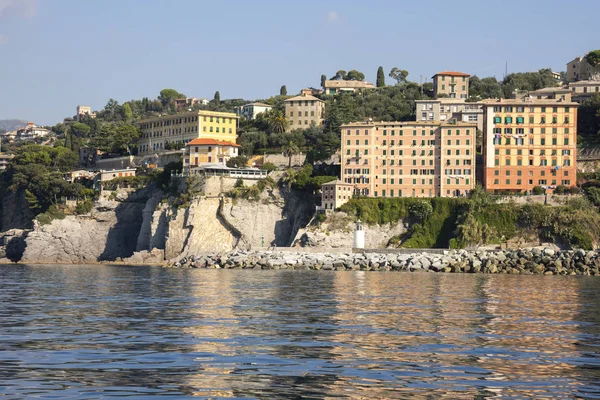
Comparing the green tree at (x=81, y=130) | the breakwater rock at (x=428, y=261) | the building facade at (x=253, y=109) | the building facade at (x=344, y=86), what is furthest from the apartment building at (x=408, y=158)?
the green tree at (x=81, y=130)

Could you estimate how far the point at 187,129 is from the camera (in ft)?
396

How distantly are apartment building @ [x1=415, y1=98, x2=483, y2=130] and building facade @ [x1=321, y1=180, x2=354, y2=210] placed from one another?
2700 cm

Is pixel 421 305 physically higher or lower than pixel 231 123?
lower

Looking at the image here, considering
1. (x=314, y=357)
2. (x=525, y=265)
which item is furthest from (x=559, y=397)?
(x=525, y=265)

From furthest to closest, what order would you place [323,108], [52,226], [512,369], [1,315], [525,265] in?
[323,108]
[52,226]
[525,265]
[1,315]
[512,369]

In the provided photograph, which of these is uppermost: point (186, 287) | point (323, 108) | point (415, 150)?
point (323, 108)

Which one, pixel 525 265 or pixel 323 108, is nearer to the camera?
pixel 525 265

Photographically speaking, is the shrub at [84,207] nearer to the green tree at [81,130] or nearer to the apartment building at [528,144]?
the apartment building at [528,144]

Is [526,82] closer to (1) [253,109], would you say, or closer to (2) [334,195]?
(1) [253,109]

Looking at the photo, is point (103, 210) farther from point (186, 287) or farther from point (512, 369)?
point (512, 369)

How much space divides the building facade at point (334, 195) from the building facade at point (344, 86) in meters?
65.7

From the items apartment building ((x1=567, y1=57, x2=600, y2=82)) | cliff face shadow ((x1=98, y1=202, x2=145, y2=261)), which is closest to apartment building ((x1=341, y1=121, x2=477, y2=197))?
cliff face shadow ((x1=98, y1=202, x2=145, y2=261))

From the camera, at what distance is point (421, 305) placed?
126 ft

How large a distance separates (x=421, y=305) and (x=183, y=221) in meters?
58.7
